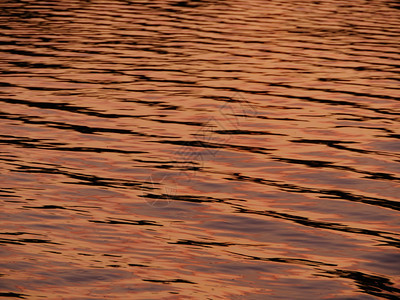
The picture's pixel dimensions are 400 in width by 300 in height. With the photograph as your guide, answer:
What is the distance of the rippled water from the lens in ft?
28.7

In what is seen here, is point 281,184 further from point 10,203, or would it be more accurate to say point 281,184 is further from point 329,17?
point 329,17

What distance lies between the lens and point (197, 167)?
13047 millimetres

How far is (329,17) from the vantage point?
33469 millimetres

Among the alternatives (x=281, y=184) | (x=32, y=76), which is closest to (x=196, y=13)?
(x=32, y=76)

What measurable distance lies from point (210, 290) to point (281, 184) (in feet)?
13.9

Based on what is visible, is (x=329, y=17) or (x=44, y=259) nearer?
(x=44, y=259)

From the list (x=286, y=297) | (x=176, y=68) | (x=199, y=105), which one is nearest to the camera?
(x=286, y=297)

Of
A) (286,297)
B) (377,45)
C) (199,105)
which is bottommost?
(286,297)

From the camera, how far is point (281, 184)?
12234 mm

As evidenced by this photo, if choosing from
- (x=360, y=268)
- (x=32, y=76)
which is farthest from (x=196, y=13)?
(x=360, y=268)

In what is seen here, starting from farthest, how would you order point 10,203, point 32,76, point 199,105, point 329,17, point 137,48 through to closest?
point 329,17 → point 137,48 → point 32,76 → point 199,105 → point 10,203

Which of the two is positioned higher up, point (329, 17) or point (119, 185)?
point (329, 17)

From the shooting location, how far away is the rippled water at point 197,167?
8734 millimetres

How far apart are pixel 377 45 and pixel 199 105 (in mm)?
10928
